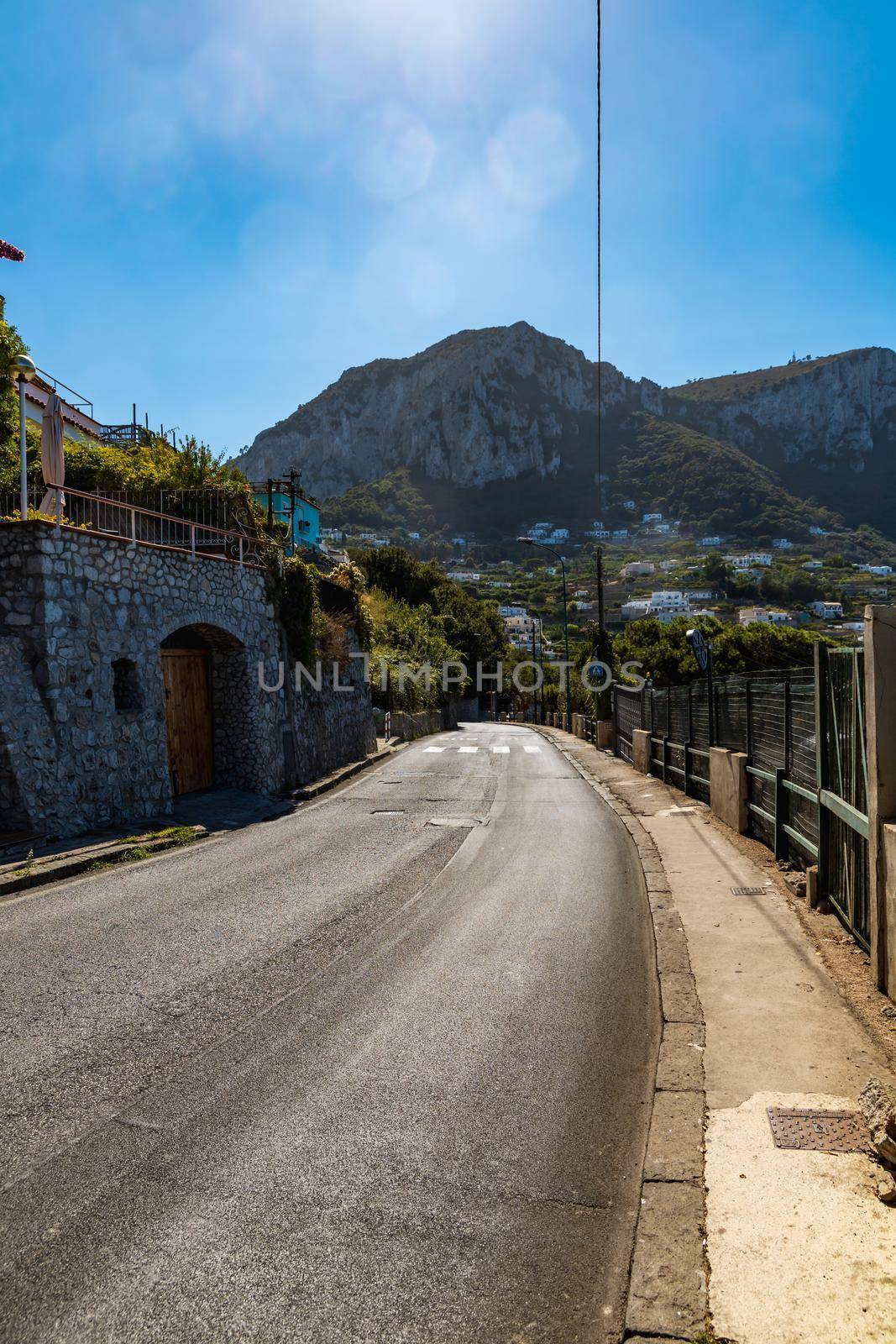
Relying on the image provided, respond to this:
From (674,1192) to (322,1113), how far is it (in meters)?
1.62

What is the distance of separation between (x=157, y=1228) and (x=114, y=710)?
10.6 metres

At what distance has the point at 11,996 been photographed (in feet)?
18.6

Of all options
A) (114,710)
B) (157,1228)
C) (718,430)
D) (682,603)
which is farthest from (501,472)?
(157,1228)

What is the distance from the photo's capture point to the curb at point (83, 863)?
9117 mm

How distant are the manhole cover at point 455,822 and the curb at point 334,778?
13.9ft

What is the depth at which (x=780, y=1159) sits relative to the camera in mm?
3619

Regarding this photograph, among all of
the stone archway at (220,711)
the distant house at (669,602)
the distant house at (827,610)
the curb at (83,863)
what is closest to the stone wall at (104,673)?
the stone archway at (220,711)

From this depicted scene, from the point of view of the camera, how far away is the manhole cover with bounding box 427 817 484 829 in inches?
525

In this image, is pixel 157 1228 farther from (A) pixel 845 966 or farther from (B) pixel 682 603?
(B) pixel 682 603

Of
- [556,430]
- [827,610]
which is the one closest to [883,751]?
[827,610]

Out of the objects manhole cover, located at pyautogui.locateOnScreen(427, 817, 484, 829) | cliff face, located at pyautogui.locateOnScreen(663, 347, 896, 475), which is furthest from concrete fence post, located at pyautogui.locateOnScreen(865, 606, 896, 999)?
cliff face, located at pyautogui.locateOnScreen(663, 347, 896, 475)

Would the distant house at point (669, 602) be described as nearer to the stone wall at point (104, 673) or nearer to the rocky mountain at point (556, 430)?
the rocky mountain at point (556, 430)

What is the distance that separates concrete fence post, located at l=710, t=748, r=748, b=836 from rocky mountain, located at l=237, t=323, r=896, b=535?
429 ft

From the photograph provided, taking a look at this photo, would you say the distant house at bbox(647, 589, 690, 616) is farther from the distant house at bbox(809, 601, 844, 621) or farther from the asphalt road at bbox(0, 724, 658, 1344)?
the asphalt road at bbox(0, 724, 658, 1344)
